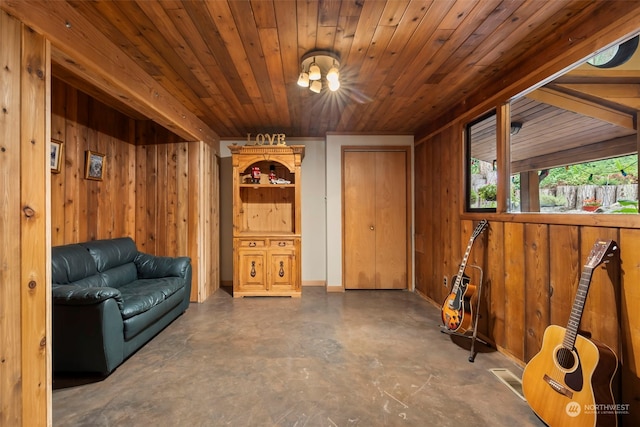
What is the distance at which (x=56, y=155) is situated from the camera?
99.0 inches

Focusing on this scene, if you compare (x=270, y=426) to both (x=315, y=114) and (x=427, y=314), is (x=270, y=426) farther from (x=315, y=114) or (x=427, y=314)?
(x=315, y=114)

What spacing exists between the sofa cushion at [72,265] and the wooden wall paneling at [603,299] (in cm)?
389

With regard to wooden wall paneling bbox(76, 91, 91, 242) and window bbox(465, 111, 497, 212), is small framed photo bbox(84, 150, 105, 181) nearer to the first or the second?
wooden wall paneling bbox(76, 91, 91, 242)

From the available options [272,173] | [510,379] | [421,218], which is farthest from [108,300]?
[421,218]

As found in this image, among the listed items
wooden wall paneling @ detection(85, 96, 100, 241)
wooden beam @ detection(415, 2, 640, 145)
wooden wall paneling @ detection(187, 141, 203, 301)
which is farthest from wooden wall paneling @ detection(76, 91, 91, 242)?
wooden beam @ detection(415, 2, 640, 145)

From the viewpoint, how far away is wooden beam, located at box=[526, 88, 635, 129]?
4.79 feet

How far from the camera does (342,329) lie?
2.80 meters

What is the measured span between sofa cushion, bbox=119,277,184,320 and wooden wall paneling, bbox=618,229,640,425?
333cm

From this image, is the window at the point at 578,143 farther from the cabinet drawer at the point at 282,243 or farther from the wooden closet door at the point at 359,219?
the cabinet drawer at the point at 282,243

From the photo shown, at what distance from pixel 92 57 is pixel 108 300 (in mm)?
1736

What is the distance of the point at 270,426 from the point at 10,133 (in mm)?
2111

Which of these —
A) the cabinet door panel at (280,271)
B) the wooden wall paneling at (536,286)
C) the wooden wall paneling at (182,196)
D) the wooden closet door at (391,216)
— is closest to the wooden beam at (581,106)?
the wooden wall paneling at (536,286)

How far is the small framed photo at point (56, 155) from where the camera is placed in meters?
2.46

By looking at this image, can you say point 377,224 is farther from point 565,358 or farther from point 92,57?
point 92,57
